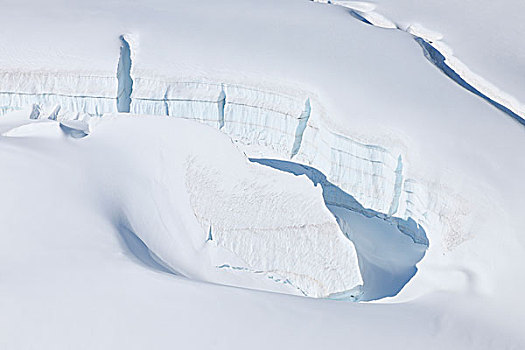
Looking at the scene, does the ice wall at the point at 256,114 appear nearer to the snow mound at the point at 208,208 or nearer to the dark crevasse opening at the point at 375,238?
the dark crevasse opening at the point at 375,238

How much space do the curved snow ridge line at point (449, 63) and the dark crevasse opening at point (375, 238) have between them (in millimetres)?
1338

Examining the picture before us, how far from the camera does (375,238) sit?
5.58 metres

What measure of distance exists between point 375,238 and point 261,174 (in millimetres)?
1100

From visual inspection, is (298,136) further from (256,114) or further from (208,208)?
(208,208)

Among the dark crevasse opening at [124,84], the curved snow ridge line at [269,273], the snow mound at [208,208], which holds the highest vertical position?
the dark crevasse opening at [124,84]

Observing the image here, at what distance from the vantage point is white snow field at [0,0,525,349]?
389cm

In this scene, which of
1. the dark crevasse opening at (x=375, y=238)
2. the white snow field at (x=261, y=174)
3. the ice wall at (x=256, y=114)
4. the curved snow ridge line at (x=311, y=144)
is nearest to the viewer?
the white snow field at (x=261, y=174)

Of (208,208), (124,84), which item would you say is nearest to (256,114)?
(208,208)

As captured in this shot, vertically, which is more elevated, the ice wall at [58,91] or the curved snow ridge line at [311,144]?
the curved snow ridge line at [311,144]

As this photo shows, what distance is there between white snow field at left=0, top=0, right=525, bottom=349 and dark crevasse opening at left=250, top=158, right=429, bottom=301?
2 centimetres

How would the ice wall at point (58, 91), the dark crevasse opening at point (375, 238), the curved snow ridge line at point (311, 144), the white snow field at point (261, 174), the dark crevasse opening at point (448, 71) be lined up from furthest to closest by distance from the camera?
1. the ice wall at point (58, 91)
2. the dark crevasse opening at point (448, 71)
3. the dark crevasse opening at point (375, 238)
4. the curved snow ridge line at point (311, 144)
5. the white snow field at point (261, 174)

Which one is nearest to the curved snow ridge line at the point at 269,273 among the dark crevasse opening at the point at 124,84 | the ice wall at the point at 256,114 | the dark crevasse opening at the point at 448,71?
the ice wall at the point at 256,114

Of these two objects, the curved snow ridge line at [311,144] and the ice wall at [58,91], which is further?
the ice wall at [58,91]

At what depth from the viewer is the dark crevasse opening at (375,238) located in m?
5.15
